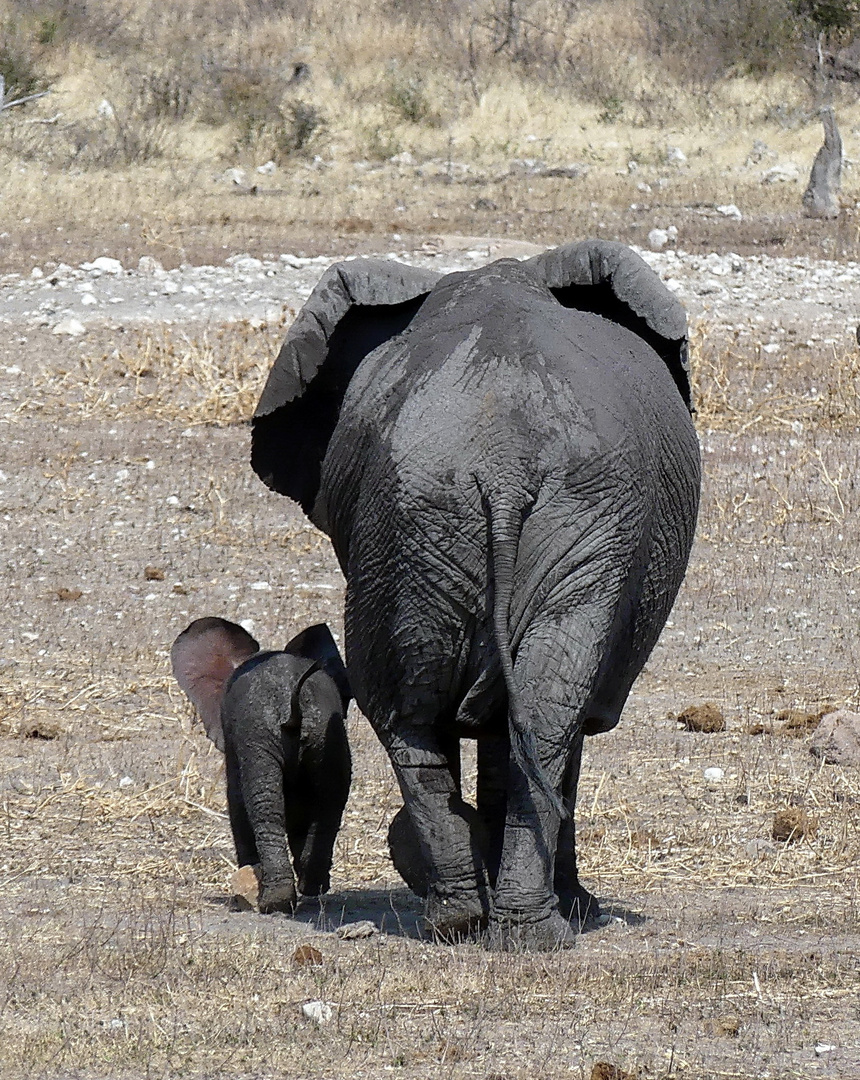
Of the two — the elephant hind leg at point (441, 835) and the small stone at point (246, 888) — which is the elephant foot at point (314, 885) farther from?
the elephant hind leg at point (441, 835)

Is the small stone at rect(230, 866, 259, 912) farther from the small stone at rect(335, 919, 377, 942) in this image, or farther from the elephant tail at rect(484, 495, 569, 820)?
the elephant tail at rect(484, 495, 569, 820)

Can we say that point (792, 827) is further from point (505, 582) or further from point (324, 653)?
point (505, 582)

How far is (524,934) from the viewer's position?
4766 millimetres

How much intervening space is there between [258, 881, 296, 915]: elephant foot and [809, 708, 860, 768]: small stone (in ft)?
8.28

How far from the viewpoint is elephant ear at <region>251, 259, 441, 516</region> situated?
5.29 m

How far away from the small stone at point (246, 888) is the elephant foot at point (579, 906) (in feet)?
2.92

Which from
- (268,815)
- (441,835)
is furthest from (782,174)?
(441,835)

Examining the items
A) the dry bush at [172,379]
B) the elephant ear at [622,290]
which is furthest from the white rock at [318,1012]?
the dry bush at [172,379]

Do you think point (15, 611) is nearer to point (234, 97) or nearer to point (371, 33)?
point (234, 97)

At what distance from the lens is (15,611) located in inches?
387

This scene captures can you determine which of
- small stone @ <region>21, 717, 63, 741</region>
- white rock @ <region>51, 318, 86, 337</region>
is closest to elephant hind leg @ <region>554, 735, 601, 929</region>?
small stone @ <region>21, 717, 63, 741</region>

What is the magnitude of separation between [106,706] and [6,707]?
0.42 metres

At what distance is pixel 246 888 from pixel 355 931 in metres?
0.66

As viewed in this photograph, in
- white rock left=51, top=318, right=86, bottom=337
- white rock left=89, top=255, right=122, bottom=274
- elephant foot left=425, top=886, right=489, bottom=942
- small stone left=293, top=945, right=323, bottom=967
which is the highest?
small stone left=293, top=945, right=323, bottom=967
